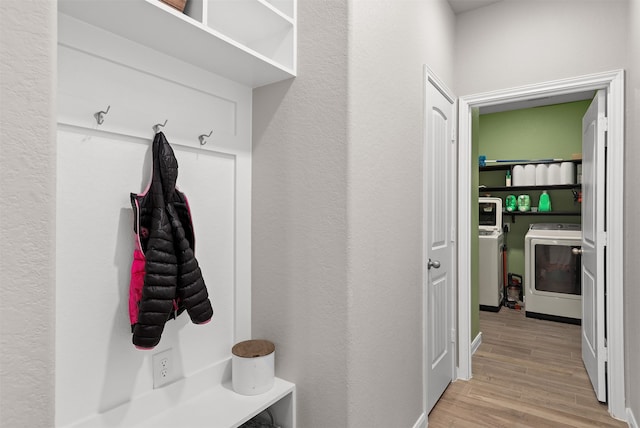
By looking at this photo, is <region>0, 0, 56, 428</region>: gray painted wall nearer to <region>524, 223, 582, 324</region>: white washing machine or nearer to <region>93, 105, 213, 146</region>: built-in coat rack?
<region>93, 105, 213, 146</region>: built-in coat rack

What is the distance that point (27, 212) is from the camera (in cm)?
67

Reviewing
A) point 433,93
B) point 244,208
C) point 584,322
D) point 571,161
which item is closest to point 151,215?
point 244,208

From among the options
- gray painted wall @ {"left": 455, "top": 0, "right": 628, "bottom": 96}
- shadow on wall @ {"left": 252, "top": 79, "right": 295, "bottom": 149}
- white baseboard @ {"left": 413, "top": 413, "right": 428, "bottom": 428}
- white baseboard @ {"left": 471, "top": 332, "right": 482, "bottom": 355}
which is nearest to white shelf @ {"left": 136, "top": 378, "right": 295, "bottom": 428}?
white baseboard @ {"left": 413, "top": 413, "right": 428, "bottom": 428}

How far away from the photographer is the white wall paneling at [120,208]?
3.64ft

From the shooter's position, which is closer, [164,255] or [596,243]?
[164,255]

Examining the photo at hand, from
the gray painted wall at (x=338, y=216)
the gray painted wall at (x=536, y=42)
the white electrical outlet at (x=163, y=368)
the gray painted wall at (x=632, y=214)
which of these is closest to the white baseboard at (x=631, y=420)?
the gray painted wall at (x=632, y=214)

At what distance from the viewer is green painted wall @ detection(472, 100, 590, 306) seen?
4.47 m

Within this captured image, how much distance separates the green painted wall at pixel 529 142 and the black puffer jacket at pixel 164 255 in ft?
15.2

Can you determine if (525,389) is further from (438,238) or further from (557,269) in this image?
(557,269)

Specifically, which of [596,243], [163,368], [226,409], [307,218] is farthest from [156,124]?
[596,243]

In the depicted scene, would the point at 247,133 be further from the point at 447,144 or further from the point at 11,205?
the point at 447,144

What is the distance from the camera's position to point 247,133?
1.69 metres

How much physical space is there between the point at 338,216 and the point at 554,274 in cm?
373

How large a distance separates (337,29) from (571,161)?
3.98 metres
